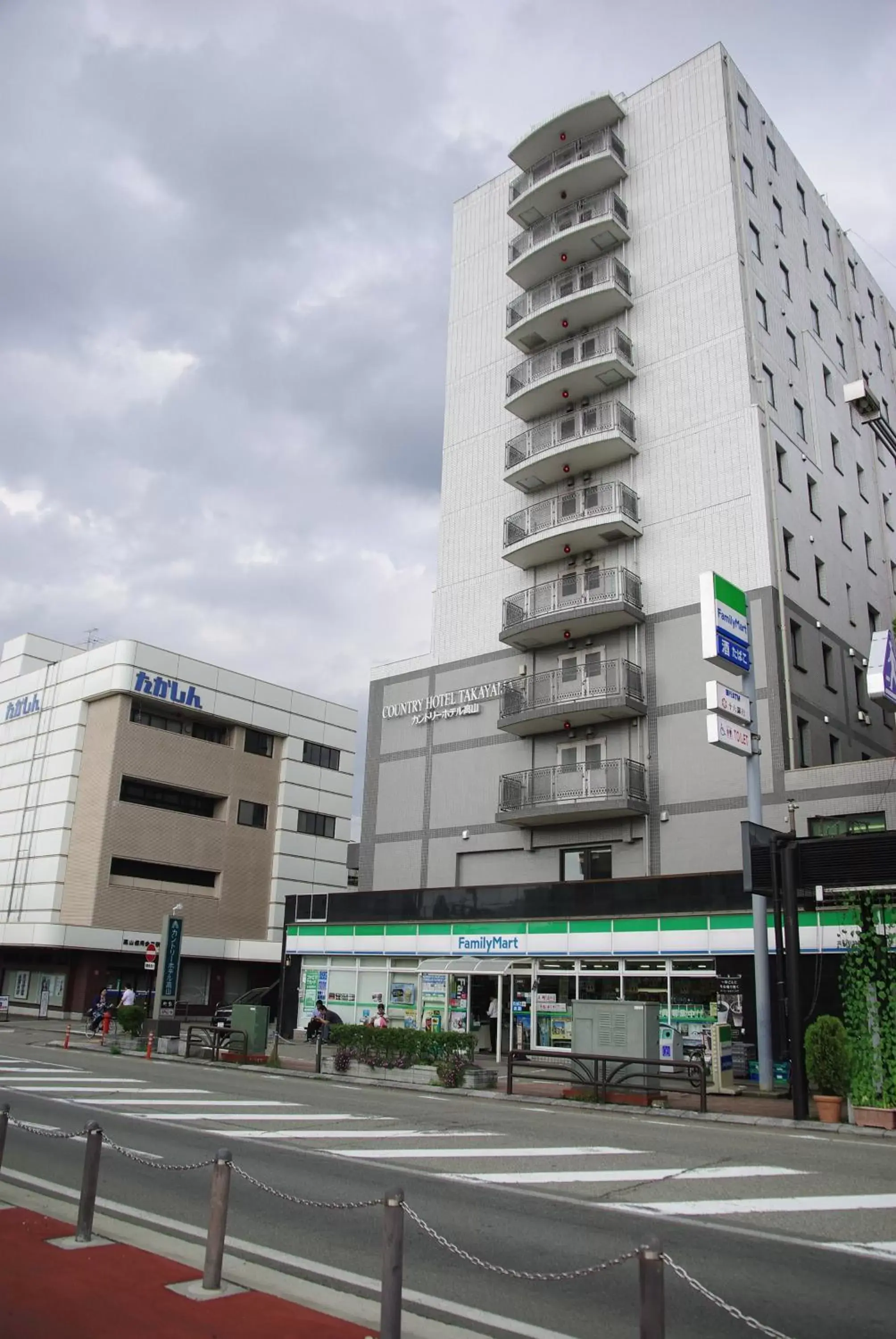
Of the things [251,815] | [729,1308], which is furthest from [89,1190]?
[251,815]

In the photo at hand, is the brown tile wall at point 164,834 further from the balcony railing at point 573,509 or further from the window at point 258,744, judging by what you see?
the balcony railing at point 573,509

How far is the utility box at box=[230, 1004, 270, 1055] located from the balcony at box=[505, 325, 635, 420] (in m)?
21.7

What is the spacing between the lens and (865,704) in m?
33.8

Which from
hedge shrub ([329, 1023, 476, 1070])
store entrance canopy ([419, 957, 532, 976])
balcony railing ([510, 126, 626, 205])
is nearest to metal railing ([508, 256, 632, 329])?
balcony railing ([510, 126, 626, 205])

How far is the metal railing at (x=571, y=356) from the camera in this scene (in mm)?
34469

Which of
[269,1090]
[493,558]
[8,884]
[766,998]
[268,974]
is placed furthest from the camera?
[268,974]

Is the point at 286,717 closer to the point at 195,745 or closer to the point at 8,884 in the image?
the point at 195,745

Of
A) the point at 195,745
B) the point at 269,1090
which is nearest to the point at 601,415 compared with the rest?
the point at 269,1090

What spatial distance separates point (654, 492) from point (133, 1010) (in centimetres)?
2258

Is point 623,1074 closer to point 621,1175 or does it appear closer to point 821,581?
point 621,1175

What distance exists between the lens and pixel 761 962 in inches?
854

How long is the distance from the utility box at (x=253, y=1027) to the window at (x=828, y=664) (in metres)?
18.9

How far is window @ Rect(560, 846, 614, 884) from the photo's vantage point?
99.5 feet

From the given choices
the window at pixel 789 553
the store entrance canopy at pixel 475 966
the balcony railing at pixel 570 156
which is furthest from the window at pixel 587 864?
the balcony railing at pixel 570 156
